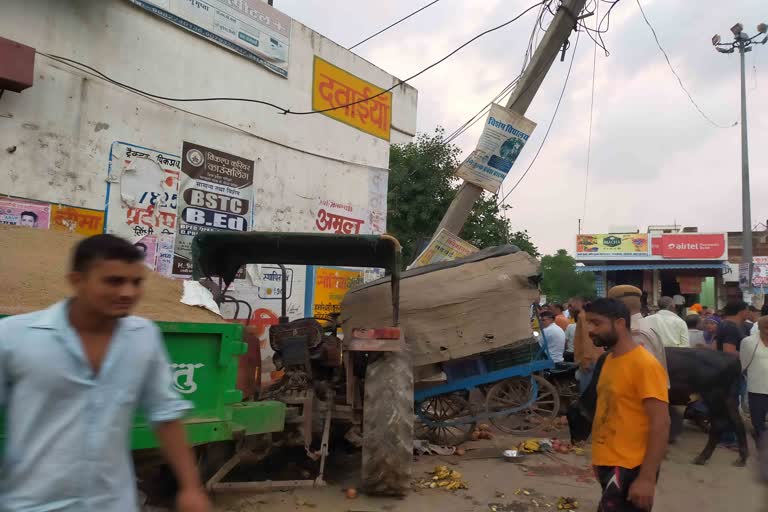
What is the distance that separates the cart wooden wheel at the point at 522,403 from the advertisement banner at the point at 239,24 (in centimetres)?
582

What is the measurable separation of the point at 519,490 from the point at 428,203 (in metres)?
12.1

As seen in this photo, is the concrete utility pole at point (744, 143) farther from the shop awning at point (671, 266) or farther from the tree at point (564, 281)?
the tree at point (564, 281)

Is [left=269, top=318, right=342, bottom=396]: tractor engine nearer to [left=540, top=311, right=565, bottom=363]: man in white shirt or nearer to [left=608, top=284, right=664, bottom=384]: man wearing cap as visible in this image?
[left=608, top=284, right=664, bottom=384]: man wearing cap

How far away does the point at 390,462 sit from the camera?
4.97 m

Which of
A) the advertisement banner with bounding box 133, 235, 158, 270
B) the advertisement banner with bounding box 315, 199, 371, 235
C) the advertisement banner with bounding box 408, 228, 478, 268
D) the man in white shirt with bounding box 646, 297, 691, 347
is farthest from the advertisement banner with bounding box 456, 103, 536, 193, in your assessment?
the advertisement banner with bounding box 133, 235, 158, 270

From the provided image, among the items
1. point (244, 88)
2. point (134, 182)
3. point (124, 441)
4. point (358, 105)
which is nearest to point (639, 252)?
point (358, 105)

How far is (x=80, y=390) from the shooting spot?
1754 millimetres

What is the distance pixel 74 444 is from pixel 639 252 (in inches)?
1083

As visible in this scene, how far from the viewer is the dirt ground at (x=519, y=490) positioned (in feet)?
16.5

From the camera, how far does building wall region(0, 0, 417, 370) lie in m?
6.51

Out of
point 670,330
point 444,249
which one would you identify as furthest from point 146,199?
point 670,330

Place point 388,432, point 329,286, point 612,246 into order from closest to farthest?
point 388,432, point 329,286, point 612,246

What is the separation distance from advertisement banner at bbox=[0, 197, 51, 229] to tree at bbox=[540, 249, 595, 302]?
26909 mm

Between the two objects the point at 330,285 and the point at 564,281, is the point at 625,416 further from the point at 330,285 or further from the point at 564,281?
the point at 564,281
